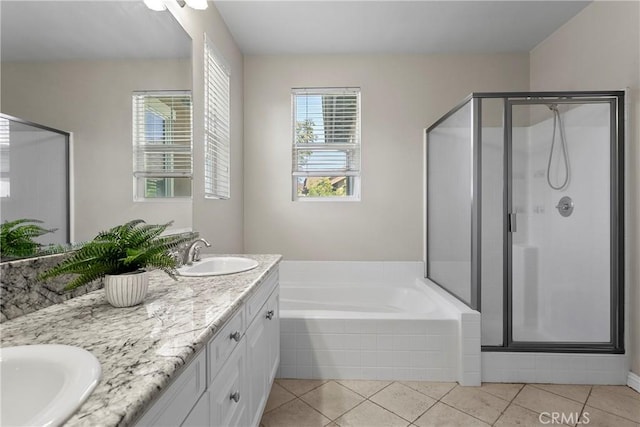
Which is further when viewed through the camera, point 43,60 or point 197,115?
point 197,115

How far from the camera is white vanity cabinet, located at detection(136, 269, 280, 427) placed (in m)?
0.71

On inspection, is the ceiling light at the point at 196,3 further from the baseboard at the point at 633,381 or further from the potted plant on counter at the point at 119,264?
the baseboard at the point at 633,381

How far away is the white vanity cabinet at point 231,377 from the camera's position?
0.71 meters

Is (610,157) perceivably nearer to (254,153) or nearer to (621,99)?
(621,99)

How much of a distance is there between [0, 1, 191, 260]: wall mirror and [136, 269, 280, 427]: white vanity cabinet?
2.07ft

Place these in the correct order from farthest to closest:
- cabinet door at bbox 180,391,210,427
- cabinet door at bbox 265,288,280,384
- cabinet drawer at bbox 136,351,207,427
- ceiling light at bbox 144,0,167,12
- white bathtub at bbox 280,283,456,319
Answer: white bathtub at bbox 280,283,456,319, cabinet door at bbox 265,288,280,384, ceiling light at bbox 144,0,167,12, cabinet door at bbox 180,391,210,427, cabinet drawer at bbox 136,351,207,427

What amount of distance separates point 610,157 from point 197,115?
8.76 ft

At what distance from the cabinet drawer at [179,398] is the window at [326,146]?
93.2 inches

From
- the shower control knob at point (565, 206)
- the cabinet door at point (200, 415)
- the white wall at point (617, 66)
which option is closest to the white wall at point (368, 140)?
the white wall at point (617, 66)

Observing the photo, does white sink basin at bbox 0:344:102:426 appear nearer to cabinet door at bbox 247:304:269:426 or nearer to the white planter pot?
the white planter pot

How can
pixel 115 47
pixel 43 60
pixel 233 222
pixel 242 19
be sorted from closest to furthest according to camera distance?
pixel 43 60 < pixel 115 47 < pixel 242 19 < pixel 233 222

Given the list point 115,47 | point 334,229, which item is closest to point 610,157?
point 334,229

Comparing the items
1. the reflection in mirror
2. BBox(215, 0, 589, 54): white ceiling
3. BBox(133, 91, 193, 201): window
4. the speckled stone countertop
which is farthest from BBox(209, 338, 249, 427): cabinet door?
BBox(215, 0, 589, 54): white ceiling

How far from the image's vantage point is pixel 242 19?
251 centimetres
